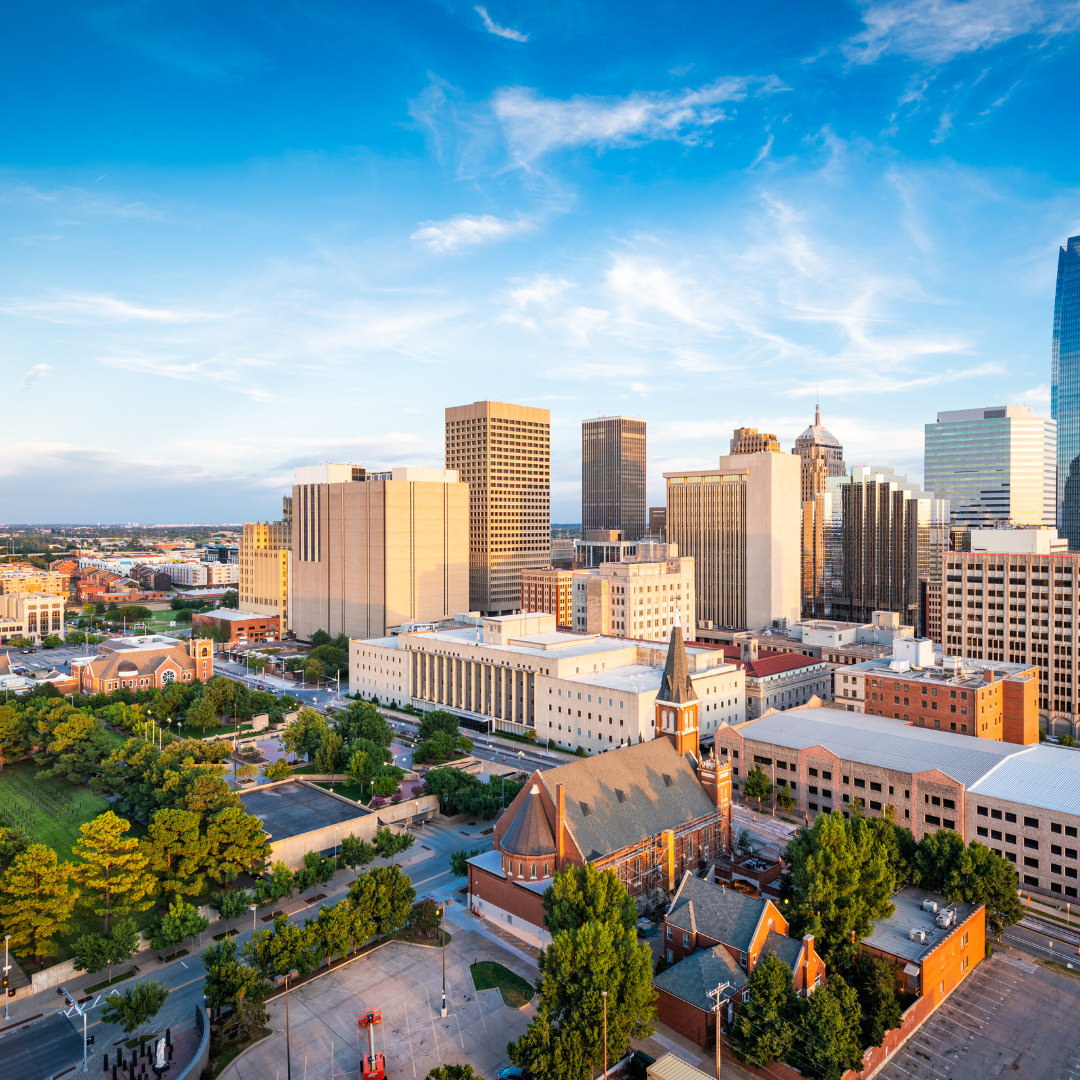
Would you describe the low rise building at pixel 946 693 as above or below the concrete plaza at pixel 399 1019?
above

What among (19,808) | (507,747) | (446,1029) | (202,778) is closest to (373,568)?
(507,747)

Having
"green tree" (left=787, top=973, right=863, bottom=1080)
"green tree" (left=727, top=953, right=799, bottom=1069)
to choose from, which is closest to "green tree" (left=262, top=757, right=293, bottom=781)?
"green tree" (left=727, top=953, right=799, bottom=1069)

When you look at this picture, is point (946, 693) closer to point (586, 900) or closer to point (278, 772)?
point (586, 900)

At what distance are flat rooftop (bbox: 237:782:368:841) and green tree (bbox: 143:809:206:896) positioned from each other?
341 inches

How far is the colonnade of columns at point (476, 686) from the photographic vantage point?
123312mm

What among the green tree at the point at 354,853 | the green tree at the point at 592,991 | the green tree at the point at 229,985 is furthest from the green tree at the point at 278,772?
the green tree at the point at 592,991

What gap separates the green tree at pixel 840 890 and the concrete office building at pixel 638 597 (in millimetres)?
95656

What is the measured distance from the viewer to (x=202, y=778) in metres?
76.6

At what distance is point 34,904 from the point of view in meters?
57.1

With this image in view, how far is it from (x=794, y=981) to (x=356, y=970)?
102 ft

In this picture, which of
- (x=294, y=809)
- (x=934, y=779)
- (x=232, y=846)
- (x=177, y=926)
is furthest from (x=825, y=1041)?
(x=294, y=809)

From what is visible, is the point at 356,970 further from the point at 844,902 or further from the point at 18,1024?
the point at 844,902

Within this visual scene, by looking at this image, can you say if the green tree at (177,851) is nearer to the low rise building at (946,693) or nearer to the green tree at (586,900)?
the green tree at (586,900)

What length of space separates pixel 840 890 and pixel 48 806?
298 ft
